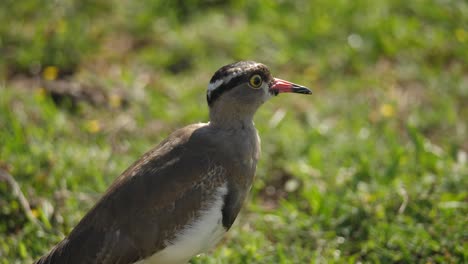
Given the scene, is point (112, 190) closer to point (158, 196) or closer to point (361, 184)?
point (158, 196)

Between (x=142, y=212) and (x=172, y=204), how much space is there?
18 centimetres

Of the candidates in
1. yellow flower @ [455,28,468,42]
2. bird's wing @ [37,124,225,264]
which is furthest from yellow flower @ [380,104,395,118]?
bird's wing @ [37,124,225,264]

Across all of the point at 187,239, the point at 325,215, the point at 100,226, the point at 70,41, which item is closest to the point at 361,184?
the point at 325,215

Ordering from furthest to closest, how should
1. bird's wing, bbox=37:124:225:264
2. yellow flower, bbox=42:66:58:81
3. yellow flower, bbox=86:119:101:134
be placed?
1. yellow flower, bbox=42:66:58:81
2. yellow flower, bbox=86:119:101:134
3. bird's wing, bbox=37:124:225:264

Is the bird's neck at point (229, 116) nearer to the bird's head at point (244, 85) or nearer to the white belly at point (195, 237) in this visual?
the bird's head at point (244, 85)

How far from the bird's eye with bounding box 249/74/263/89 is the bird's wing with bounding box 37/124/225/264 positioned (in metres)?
0.58

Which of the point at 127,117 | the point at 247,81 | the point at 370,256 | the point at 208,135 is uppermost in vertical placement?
the point at 247,81

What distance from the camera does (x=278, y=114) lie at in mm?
6648

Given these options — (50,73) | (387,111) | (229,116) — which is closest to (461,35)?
(387,111)

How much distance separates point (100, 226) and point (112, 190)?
244 millimetres

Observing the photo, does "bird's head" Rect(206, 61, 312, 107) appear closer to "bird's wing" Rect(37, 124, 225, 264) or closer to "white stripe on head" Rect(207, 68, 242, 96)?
"white stripe on head" Rect(207, 68, 242, 96)

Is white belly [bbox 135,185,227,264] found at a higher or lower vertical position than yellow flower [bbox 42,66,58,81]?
lower

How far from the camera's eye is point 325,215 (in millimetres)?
5203

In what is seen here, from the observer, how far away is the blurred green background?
5102mm
